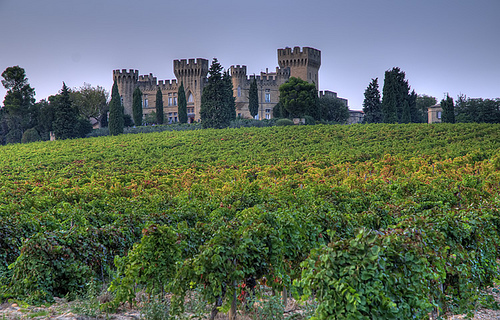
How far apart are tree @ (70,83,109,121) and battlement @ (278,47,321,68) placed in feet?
70.7

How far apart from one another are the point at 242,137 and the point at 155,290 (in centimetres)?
2771

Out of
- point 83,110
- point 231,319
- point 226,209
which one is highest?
point 83,110

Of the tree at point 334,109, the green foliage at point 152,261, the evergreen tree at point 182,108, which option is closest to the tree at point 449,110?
the tree at point 334,109

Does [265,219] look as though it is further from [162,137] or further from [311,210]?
[162,137]

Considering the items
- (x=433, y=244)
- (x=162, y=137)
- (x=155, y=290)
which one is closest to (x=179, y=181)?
(x=155, y=290)

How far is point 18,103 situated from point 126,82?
1236 centimetres

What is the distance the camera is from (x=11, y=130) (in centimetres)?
5231

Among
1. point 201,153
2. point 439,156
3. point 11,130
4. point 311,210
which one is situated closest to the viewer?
point 311,210

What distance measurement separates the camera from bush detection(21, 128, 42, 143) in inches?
1901

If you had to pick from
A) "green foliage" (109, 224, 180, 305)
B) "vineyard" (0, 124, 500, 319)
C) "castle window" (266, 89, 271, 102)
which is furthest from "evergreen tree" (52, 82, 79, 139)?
"green foliage" (109, 224, 180, 305)

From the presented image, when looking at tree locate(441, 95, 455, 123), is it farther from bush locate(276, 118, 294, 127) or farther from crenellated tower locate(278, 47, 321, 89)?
crenellated tower locate(278, 47, 321, 89)

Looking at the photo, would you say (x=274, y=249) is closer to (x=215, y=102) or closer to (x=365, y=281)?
(x=365, y=281)

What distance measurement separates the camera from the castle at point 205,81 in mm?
57156

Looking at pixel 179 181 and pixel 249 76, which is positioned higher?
pixel 249 76
